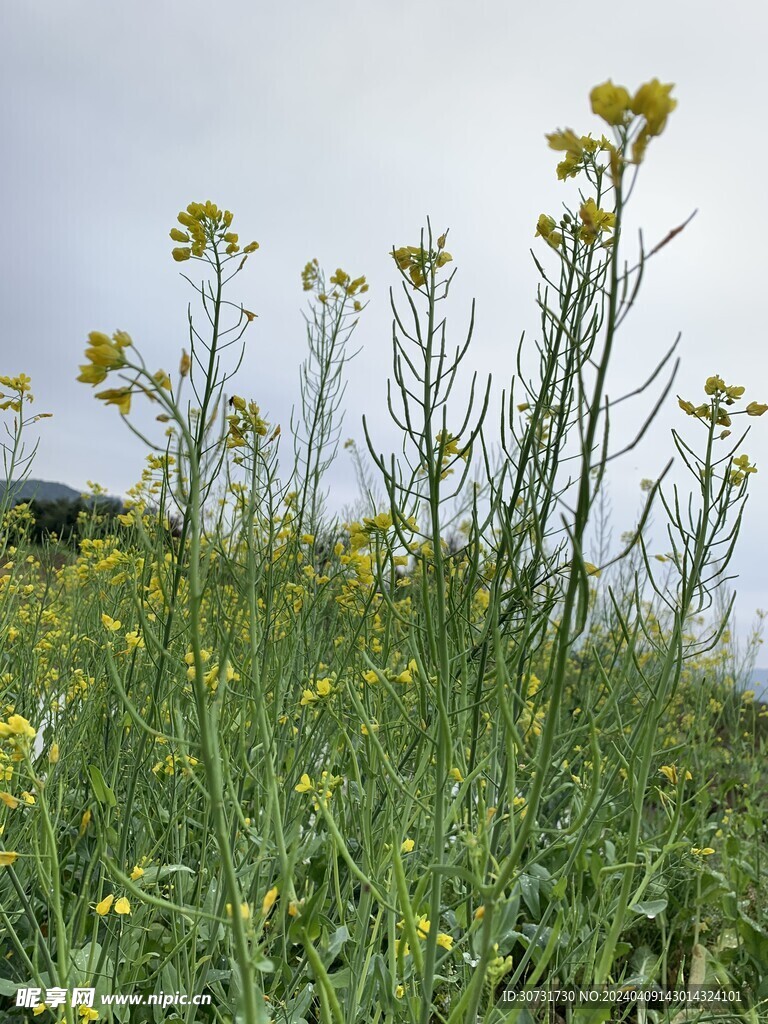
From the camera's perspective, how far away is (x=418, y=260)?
51.6 inches

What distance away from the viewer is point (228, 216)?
168cm

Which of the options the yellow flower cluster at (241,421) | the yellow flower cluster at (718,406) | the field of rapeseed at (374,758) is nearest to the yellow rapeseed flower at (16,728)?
the field of rapeseed at (374,758)

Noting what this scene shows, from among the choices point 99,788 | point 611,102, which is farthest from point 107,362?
point 99,788

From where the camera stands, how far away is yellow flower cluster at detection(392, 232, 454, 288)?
4.23 ft

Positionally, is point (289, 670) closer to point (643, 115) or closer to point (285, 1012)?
point (285, 1012)

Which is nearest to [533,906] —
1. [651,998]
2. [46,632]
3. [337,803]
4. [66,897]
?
[651,998]

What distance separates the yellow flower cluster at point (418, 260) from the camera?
4.23 feet

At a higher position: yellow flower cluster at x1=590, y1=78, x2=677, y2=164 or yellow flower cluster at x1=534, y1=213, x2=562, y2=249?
yellow flower cluster at x1=534, y1=213, x2=562, y2=249

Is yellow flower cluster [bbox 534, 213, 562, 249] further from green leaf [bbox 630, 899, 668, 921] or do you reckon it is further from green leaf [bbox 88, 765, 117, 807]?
green leaf [bbox 630, 899, 668, 921]

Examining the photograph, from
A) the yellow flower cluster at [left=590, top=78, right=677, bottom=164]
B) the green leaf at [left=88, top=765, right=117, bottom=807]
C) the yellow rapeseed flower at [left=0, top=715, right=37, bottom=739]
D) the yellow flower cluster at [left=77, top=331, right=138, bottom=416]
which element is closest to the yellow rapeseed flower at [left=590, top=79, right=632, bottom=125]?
the yellow flower cluster at [left=590, top=78, right=677, bottom=164]

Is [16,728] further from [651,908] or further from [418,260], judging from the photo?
[651,908]

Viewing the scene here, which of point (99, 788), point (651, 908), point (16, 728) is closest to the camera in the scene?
point (16, 728)

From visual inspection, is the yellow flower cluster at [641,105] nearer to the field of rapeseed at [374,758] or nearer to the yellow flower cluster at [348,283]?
the field of rapeseed at [374,758]

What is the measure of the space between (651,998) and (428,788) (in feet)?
3.24
